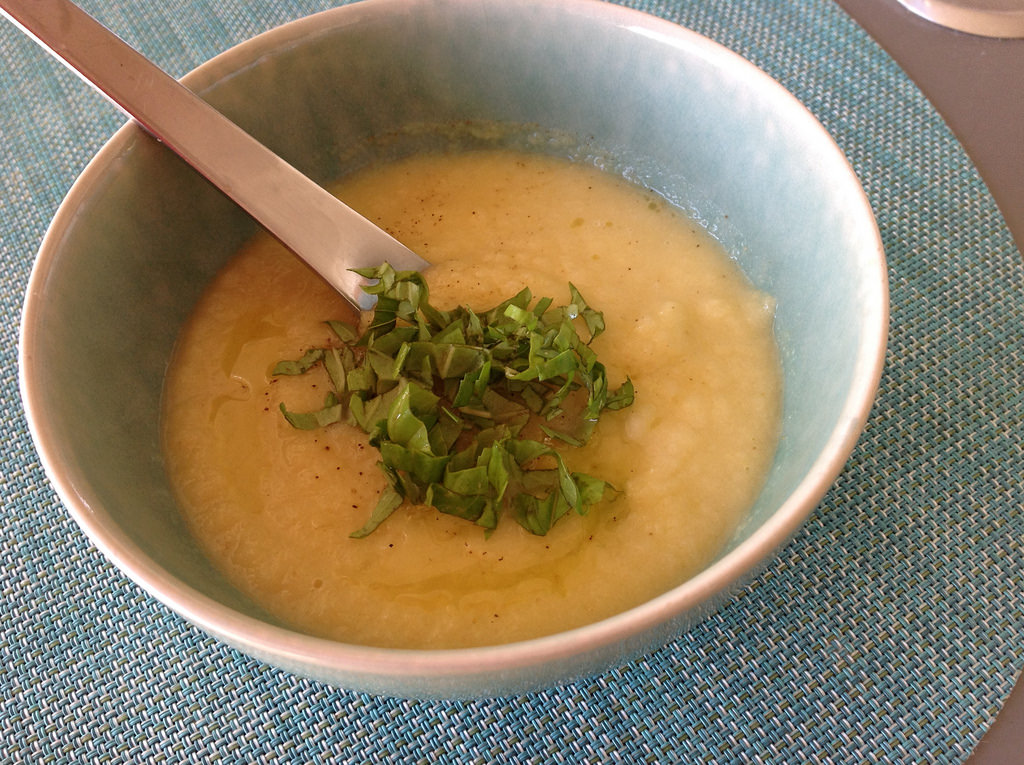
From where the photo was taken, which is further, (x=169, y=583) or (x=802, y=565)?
(x=802, y=565)

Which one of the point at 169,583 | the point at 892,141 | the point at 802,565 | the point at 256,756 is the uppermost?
the point at 892,141

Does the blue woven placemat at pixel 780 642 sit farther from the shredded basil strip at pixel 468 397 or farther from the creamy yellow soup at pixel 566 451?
the shredded basil strip at pixel 468 397

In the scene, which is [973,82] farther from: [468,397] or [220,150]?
[220,150]

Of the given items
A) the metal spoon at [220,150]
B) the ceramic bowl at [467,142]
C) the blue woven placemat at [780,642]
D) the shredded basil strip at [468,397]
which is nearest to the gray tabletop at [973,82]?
the blue woven placemat at [780,642]

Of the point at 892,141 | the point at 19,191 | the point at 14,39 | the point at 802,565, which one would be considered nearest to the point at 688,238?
the point at 892,141

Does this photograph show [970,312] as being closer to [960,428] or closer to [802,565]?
[960,428]

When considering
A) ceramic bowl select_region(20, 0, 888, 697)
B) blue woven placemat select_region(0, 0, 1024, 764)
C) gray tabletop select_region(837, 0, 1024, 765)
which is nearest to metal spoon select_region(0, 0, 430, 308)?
ceramic bowl select_region(20, 0, 888, 697)

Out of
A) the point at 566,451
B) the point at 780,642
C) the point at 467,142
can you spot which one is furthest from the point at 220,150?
the point at 780,642
